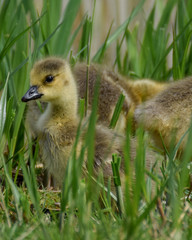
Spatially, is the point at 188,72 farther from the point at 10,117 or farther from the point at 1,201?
the point at 1,201

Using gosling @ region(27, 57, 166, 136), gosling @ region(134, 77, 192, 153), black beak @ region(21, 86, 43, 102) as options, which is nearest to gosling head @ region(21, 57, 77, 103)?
black beak @ region(21, 86, 43, 102)

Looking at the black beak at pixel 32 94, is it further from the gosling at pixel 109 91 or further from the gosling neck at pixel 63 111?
the gosling at pixel 109 91

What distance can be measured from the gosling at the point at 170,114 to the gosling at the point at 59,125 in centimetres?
25

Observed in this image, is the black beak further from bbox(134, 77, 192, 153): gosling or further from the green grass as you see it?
bbox(134, 77, 192, 153): gosling

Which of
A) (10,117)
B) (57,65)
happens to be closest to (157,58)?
(57,65)

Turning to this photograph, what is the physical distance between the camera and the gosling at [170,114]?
2.79 meters

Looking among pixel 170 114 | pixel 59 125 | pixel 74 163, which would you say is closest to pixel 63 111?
pixel 59 125

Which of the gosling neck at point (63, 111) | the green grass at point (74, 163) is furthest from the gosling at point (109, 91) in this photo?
the gosling neck at point (63, 111)

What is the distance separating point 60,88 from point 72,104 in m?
0.09

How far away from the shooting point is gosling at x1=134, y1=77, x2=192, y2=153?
279 cm

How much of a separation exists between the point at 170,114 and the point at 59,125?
60 centimetres

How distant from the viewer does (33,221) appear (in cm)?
185

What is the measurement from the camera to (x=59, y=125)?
2496 millimetres

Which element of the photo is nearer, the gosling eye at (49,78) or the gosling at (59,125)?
the gosling at (59,125)
